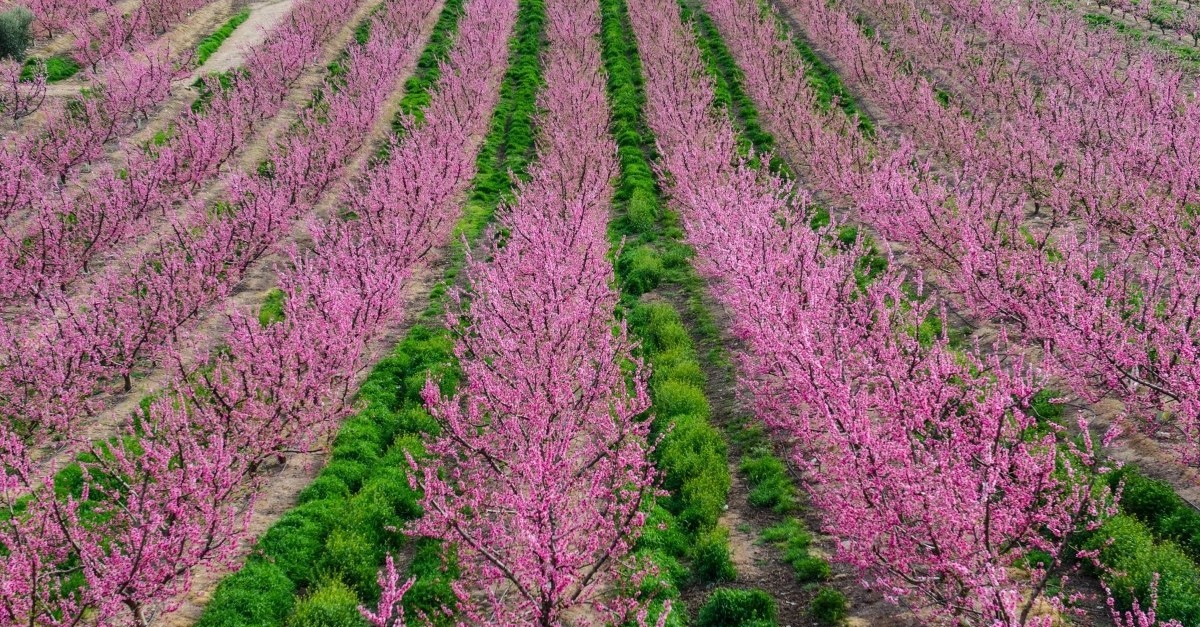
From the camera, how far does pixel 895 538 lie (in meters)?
6.70

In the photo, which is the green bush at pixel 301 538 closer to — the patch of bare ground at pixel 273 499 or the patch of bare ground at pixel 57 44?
the patch of bare ground at pixel 273 499

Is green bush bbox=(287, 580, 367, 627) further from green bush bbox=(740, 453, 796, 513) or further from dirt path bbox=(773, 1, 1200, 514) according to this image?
dirt path bbox=(773, 1, 1200, 514)

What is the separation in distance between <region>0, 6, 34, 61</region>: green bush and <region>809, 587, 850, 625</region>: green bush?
29290 millimetres

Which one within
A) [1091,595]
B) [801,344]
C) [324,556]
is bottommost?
[324,556]

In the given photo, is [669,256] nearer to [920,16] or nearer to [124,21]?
[920,16]

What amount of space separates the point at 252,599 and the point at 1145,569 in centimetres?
944

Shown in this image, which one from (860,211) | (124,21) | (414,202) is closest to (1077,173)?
(860,211)

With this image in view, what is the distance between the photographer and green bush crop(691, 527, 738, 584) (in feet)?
28.5

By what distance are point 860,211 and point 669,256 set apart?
4480mm

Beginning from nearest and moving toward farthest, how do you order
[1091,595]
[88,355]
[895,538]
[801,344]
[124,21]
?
[895,538]
[1091,595]
[801,344]
[88,355]
[124,21]

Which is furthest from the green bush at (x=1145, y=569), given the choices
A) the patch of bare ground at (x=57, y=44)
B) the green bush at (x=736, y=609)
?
the patch of bare ground at (x=57, y=44)

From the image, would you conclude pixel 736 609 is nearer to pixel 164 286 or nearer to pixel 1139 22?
pixel 164 286

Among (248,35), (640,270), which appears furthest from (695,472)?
(248,35)

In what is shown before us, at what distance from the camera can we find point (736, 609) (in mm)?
7938
